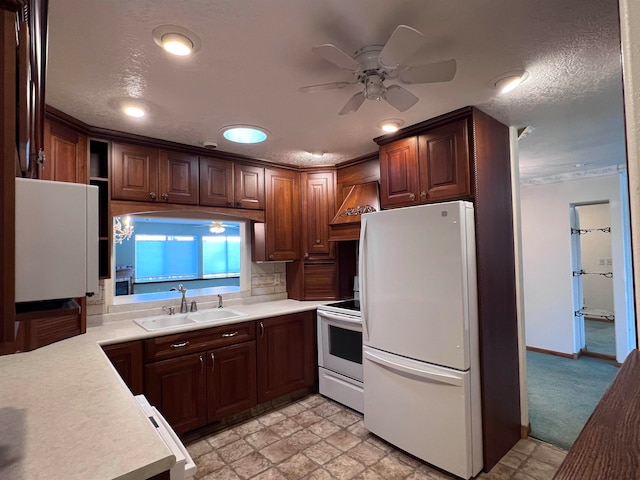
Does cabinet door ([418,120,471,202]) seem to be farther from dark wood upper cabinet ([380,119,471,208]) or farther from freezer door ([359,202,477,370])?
freezer door ([359,202,477,370])

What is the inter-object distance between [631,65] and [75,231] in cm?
112

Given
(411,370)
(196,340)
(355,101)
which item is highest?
(355,101)

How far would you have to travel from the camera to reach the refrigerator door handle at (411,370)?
1.97m

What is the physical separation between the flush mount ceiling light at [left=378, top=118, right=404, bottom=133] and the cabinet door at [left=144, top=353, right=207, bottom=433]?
86.0 inches

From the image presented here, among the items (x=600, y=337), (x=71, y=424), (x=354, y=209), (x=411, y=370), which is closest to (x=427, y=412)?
(x=411, y=370)

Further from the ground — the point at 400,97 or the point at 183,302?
the point at 400,97

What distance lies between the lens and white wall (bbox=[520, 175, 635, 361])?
388 centimetres

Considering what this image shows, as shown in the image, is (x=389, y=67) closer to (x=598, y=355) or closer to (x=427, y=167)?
(x=427, y=167)

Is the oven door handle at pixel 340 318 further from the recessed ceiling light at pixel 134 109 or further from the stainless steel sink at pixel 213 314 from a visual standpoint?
the recessed ceiling light at pixel 134 109

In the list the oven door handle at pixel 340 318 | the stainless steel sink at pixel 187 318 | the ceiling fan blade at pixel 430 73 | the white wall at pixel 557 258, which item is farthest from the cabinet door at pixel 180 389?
the white wall at pixel 557 258

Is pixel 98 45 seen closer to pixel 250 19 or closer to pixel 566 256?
pixel 250 19

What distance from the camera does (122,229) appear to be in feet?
9.52

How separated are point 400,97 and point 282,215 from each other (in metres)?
2.02

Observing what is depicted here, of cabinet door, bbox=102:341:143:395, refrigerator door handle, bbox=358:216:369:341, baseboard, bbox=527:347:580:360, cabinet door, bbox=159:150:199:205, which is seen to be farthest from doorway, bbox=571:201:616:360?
cabinet door, bbox=102:341:143:395
